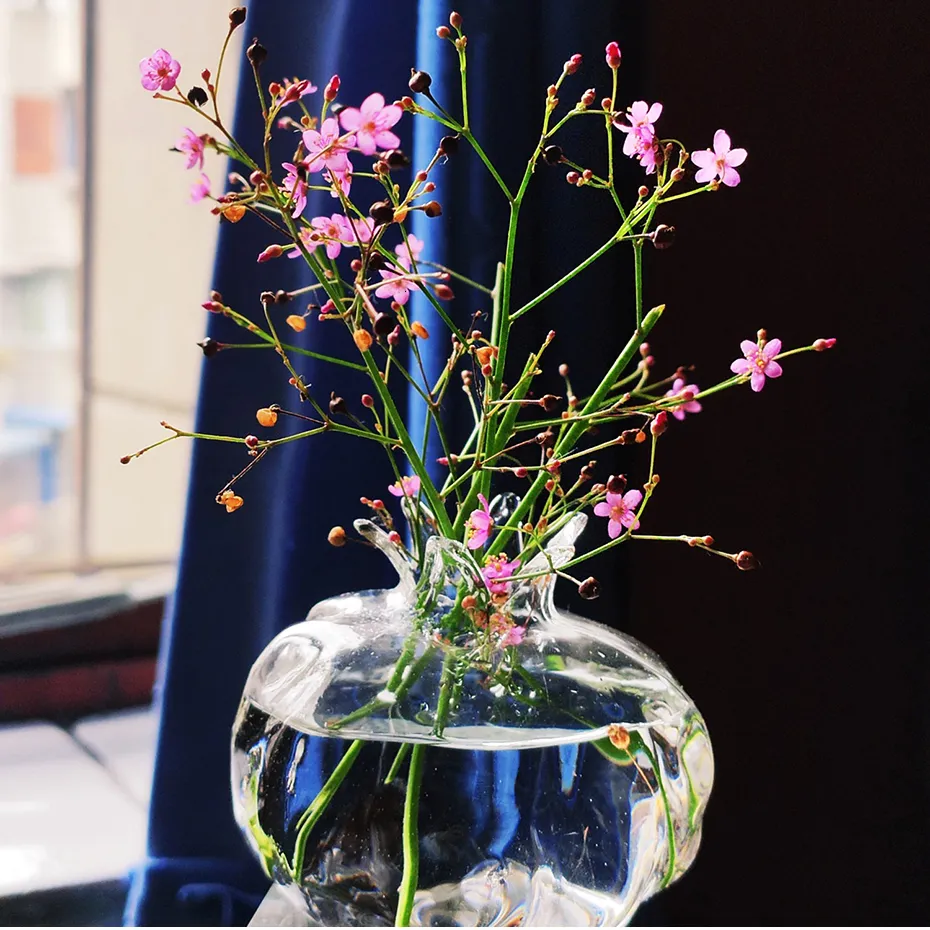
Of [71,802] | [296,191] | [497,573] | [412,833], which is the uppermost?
[296,191]

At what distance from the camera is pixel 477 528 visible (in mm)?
612

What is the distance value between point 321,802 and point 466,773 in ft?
0.31

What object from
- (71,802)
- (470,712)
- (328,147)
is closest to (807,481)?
(470,712)

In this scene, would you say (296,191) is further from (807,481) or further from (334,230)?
(807,481)

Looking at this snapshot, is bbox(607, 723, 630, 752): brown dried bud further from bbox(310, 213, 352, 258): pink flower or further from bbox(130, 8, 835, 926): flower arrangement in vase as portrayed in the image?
bbox(310, 213, 352, 258): pink flower

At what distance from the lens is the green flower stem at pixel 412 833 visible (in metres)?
0.62

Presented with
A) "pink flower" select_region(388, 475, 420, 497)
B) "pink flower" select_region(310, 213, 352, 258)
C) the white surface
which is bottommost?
the white surface

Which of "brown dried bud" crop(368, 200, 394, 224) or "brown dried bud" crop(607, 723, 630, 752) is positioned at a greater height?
"brown dried bud" crop(368, 200, 394, 224)

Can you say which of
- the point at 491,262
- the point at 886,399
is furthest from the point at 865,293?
the point at 491,262

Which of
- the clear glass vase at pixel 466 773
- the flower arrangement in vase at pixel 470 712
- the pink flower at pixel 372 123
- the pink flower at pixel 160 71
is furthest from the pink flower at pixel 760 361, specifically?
the pink flower at pixel 160 71

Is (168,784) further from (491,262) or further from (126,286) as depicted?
(126,286)

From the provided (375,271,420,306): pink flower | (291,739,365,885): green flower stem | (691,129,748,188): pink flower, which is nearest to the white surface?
(291,739,365,885): green flower stem

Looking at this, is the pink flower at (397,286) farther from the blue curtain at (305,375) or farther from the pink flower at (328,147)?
the blue curtain at (305,375)

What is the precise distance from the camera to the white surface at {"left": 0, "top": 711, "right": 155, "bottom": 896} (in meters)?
1.04
